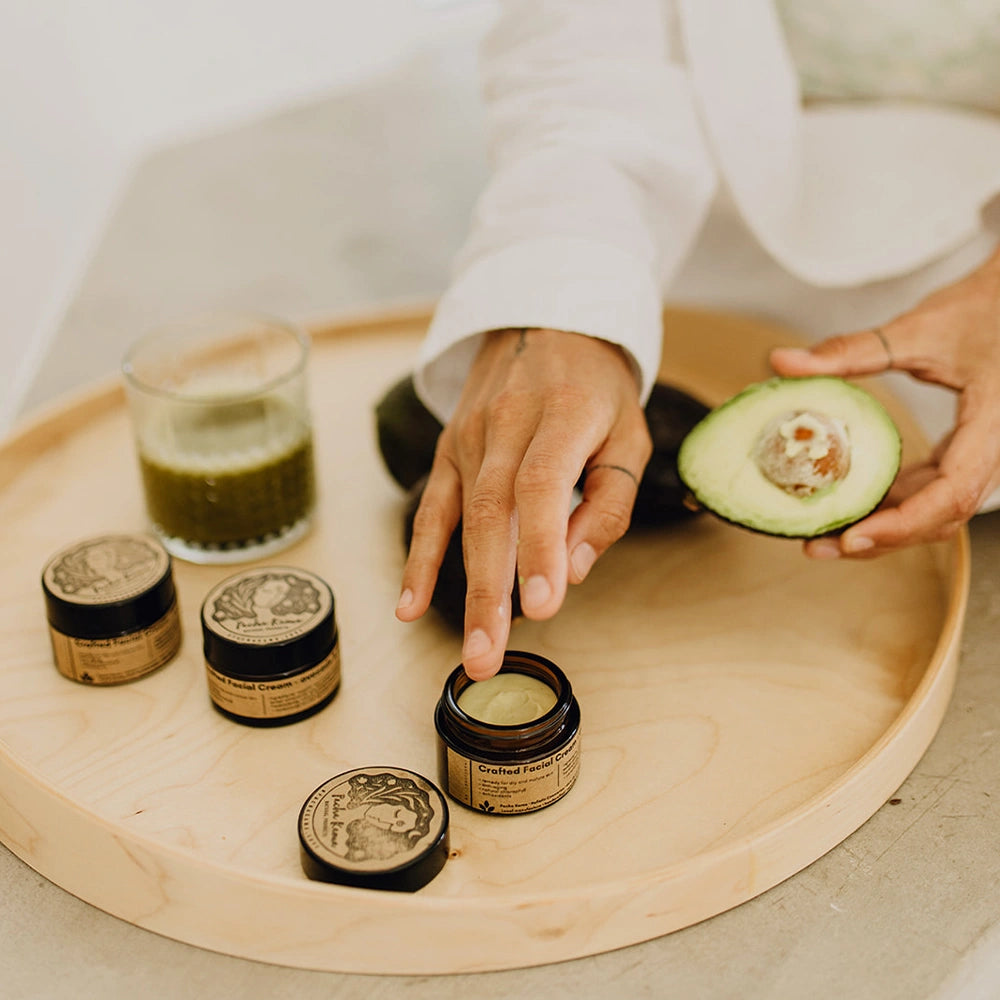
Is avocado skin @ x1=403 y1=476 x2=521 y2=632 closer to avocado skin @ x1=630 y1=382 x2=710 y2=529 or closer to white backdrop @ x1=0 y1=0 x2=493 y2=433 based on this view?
avocado skin @ x1=630 y1=382 x2=710 y2=529

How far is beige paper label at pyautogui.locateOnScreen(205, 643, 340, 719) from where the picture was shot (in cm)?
71

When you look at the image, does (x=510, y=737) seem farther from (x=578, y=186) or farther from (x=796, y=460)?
(x=578, y=186)

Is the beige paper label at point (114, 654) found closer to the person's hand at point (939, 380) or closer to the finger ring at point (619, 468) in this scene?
the finger ring at point (619, 468)

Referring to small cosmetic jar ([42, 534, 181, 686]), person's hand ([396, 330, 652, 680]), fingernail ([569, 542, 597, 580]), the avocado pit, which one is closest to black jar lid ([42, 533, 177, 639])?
small cosmetic jar ([42, 534, 181, 686])

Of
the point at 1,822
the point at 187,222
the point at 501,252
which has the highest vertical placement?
the point at 501,252

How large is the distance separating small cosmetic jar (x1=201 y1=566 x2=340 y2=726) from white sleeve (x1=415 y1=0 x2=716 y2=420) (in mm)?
222

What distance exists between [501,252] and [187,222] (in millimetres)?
966

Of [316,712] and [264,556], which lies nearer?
[316,712]

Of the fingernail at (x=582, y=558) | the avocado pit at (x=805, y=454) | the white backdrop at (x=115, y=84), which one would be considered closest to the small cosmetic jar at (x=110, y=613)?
the fingernail at (x=582, y=558)

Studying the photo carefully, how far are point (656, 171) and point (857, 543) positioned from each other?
36cm

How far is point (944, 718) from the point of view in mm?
794

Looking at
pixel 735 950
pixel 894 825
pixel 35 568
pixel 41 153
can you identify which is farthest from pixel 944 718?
pixel 41 153

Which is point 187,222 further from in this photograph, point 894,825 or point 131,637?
point 894,825

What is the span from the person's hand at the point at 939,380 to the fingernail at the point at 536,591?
228mm
